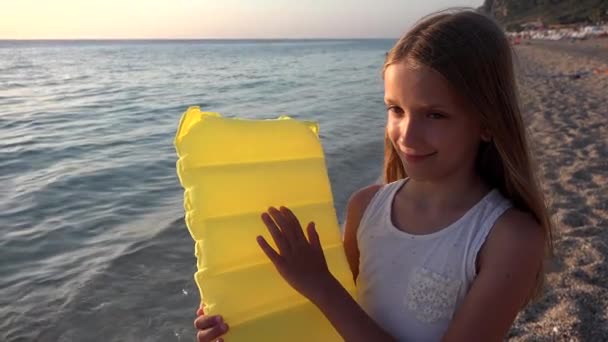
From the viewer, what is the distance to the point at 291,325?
1.57m

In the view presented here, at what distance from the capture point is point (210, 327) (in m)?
1.47

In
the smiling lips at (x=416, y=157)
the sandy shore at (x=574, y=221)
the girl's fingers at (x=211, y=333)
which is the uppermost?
the smiling lips at (x=416, y=157)

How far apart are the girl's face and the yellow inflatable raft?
0.35 meters

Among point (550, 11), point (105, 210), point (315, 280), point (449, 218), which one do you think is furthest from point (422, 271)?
point (550, 11)

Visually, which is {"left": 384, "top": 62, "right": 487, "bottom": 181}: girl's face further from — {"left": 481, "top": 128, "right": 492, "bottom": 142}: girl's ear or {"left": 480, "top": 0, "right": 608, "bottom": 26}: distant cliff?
{"left": 480, "top": 0, "right": 608, "bottom": 26}: distant cliff

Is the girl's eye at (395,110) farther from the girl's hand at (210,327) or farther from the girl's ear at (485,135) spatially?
the girl's hand at (210,327)

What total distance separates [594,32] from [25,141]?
42975 mm

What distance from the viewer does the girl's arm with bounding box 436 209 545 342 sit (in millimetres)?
1322

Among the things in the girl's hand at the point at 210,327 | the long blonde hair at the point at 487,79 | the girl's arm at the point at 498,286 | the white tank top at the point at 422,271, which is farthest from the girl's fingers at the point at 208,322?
the long blonde hair at the point at 487,79

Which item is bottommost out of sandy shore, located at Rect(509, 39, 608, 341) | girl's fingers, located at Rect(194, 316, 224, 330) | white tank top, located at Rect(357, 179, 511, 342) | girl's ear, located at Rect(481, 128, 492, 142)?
sandy shore, located at Rect(509, 39, 608, 341)

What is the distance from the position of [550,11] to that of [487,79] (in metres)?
78.8

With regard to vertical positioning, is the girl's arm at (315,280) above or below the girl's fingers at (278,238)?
below

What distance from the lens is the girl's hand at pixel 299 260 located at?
1.38m

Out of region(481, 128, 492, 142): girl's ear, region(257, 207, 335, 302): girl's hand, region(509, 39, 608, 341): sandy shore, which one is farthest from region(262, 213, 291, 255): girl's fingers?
region(509, 39, 608, 341): sandy shore
